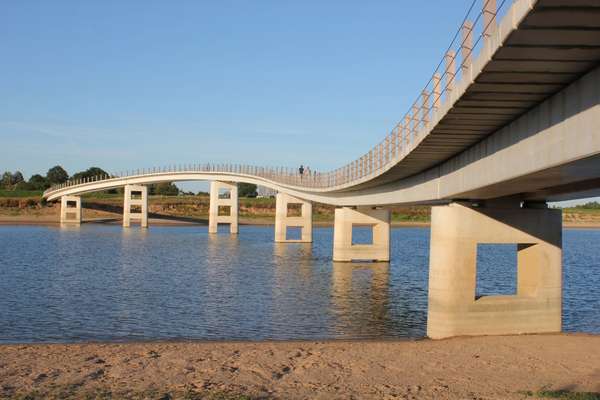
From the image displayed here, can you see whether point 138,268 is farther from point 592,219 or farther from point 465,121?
point 592,219

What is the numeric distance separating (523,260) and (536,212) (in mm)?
1531

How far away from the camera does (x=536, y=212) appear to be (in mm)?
20750

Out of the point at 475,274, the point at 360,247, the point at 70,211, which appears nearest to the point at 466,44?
the point at 475,274

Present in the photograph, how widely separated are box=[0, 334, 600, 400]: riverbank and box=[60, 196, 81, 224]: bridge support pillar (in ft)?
345

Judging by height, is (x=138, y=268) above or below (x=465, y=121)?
below

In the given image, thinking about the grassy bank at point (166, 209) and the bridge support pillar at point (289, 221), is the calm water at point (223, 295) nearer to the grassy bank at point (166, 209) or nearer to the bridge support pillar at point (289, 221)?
the bridge support pillar at point (289, 221)

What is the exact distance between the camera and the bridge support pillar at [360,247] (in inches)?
2003

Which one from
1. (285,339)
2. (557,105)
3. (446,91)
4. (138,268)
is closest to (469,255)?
(285,339)

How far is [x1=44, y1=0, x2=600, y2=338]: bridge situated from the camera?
9195 millimetres

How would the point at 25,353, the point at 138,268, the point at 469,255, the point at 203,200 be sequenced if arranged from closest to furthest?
the point at 25,353
the point at 469,255
the point at 138,268
the point at 203,200

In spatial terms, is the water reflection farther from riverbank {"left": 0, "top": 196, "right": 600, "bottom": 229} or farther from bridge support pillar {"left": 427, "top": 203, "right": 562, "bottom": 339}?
riverbank {"left": 0, "top": 196, "right": 600, "bottom": 229}

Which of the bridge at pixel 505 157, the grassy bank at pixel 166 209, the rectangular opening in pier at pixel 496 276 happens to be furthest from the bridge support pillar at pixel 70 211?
the bridge at pixel 505 157

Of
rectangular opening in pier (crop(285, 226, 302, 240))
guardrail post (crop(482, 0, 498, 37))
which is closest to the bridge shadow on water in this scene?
rectangular opening in pier (crop(285, 226, 302, 240))

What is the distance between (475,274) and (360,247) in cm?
3160
